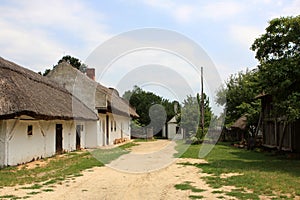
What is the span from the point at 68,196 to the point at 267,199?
4.77 m

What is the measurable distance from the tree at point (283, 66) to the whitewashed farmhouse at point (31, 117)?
9.98 m

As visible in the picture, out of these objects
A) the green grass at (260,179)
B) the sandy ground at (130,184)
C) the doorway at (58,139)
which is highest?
the doorway at (58,139)

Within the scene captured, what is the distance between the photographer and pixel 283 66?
15.0m

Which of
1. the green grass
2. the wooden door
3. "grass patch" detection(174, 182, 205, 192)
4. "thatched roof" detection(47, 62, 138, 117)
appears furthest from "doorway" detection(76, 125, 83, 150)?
"grass patch" detection(174, 182, 205, 192)

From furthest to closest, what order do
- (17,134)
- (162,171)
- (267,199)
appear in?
(17,134) → (162,171) → (267,199)

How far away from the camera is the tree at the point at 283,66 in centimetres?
1467

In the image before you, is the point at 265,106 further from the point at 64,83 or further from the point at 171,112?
the point at 171,112

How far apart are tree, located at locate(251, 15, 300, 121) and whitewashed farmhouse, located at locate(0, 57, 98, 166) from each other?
32.7 feet

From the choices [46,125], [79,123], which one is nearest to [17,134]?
[46,125]

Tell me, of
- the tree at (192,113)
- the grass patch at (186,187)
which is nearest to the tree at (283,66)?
the grass patch at (186,187)

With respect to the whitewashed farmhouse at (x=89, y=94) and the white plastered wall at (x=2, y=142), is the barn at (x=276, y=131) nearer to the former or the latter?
the whitewashed farmhouse at (x=89, y=94)

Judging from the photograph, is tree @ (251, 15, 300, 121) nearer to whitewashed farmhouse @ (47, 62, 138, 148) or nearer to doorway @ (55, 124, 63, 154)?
doorway @ (55, 124, 63, 154)

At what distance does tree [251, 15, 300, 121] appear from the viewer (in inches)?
578

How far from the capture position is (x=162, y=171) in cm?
1445
